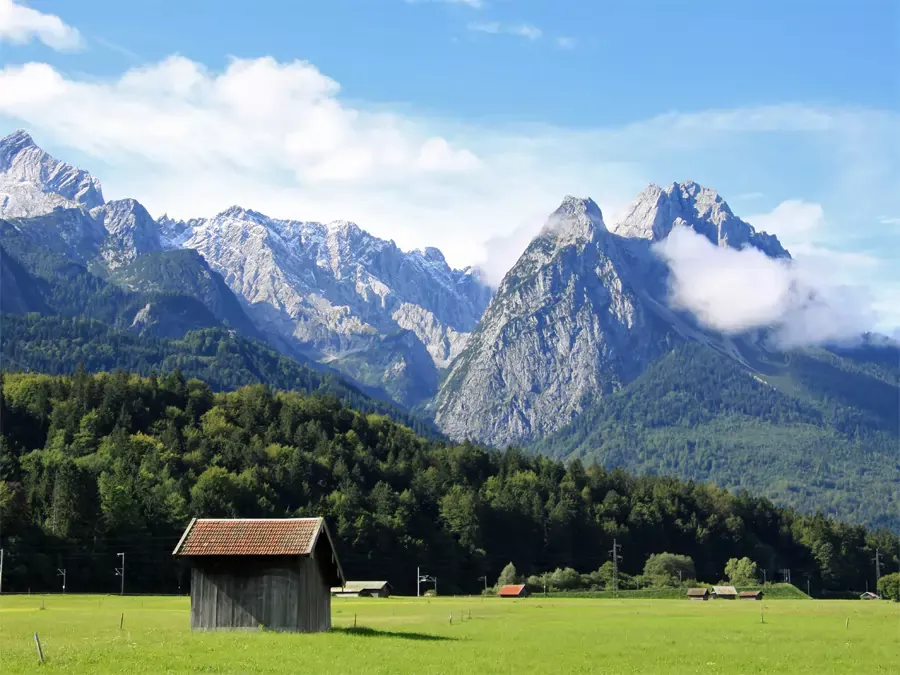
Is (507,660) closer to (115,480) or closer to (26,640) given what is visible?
(26,640)

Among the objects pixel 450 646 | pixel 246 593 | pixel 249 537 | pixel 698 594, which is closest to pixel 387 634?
pixel 450 646

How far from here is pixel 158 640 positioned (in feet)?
201

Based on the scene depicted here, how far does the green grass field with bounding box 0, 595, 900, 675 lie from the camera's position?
169 feet

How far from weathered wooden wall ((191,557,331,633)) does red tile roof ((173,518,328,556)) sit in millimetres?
704

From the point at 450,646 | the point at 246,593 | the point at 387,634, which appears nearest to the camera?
the point at 450,646

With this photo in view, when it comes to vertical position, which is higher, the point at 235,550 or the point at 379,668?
the point at 235,550

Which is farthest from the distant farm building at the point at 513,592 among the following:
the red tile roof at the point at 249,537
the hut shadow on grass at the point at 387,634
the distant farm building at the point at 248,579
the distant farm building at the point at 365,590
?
the distant farm building at the point at 248,579

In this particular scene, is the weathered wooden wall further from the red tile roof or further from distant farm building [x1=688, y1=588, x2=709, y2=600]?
distant farm building [x1=688, y1=588, x2=709, y2=600]

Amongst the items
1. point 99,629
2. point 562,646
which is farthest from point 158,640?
point 562,646

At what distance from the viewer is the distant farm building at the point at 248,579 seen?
2643 inches

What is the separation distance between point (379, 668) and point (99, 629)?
91.8 ft

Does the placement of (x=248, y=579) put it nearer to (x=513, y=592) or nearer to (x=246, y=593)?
(x=246, y=593)

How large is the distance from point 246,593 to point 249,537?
10.4 ft

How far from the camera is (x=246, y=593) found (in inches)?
2657
